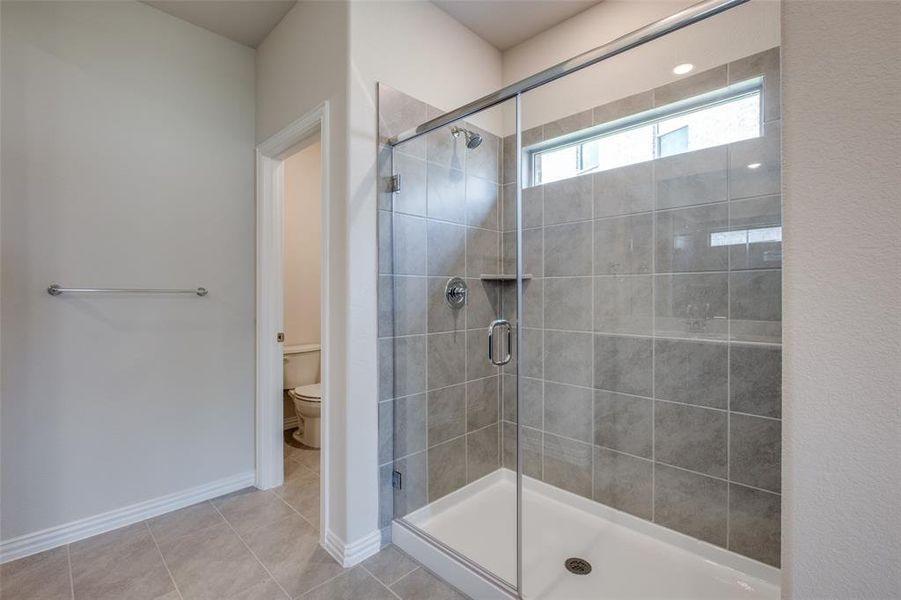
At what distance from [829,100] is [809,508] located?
691mm

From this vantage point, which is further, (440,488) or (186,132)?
(186,132)

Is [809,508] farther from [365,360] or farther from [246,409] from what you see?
[246,409]

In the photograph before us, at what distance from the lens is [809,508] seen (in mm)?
701

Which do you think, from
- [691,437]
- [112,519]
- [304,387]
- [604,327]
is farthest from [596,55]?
[112,519]

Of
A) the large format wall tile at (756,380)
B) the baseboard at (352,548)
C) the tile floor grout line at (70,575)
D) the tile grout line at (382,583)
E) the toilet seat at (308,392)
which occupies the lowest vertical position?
the tile grout line at (382,583)

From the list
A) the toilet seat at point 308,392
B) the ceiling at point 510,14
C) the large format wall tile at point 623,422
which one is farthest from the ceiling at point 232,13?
the large format wall tile at point 623,422

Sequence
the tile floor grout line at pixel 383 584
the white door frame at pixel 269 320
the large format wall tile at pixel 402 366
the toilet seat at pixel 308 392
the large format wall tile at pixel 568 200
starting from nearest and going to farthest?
the tile floor grout line at pixel 383 584, the large format wall tile at pixel 402 366, the large format wall tile at pixel 568 200, the white door frame at pixel 269 320, the toilet seat at pixel 308 392

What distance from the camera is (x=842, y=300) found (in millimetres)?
673

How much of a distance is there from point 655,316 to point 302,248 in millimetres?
2803

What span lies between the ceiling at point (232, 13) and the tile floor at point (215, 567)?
2626mm

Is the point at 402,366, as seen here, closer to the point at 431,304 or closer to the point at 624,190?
the point at 431,304

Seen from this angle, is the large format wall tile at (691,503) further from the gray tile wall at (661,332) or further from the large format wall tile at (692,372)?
the large format wall tile at (692,372)

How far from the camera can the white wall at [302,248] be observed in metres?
3.45

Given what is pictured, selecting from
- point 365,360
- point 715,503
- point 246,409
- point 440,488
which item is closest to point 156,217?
point 246,409
